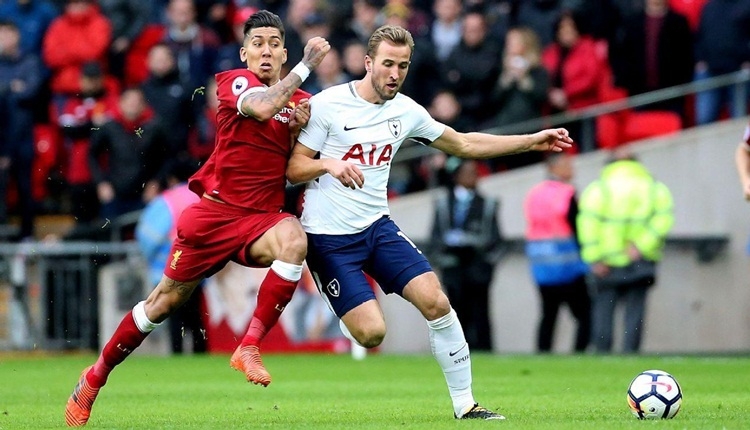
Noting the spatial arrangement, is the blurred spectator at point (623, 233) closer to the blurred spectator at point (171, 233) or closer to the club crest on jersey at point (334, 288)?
the blurred spectator at point (171, 233)

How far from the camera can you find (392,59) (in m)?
9.52

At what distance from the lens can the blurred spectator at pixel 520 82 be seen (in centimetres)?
1892

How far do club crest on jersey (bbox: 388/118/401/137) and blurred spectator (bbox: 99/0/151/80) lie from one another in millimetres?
12361

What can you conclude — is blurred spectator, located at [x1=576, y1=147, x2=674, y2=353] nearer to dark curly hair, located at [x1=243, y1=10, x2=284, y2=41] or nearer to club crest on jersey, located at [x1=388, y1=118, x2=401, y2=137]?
club crest on jersey, located at [x1=388, y1=118, x2=401, y2=137]

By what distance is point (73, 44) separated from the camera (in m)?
21.0

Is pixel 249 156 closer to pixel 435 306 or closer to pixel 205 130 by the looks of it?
pixel 435 306

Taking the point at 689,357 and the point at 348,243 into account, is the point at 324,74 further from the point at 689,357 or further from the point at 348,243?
the point at 348,243

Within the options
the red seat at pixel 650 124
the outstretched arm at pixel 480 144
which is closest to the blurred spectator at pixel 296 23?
the red seat at pixel 650 124

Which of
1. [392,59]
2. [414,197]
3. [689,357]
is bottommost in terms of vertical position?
[689,357]

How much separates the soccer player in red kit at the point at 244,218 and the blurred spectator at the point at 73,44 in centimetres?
1163

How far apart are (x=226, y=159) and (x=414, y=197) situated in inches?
411

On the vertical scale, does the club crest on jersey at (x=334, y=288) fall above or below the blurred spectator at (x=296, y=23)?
below

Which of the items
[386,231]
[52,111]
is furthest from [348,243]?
[52,111]

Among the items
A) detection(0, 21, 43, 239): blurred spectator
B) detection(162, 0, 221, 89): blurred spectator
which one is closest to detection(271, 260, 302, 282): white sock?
detection(162, 0, 221, 89): blurred spectator
